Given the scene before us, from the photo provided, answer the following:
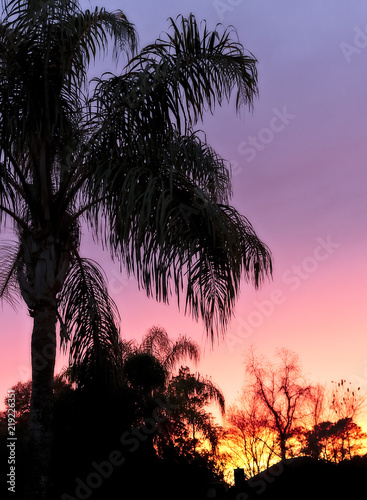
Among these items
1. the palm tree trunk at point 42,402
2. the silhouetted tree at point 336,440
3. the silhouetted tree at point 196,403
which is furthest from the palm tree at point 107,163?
the silhouetted tree at point 336,440

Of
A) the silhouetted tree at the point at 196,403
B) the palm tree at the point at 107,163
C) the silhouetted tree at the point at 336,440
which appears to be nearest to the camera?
the palm tree at the point at 107,163

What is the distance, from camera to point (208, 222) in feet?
21.8

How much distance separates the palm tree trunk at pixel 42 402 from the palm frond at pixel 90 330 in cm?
156

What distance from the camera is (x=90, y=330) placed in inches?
384

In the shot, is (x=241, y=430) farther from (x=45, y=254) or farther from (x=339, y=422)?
(x=45, y=254)

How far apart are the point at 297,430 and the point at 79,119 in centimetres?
3058

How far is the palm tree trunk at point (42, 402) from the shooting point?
24.2 feet

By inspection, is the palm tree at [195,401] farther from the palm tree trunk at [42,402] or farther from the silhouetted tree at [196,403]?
the palm tree trunk at [42,402]

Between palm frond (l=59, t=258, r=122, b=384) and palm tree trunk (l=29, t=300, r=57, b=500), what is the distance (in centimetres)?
156

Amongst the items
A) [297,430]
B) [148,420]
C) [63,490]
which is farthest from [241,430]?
[63,490]

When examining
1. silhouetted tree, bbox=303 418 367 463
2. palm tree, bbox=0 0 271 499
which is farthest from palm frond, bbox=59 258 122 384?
silhouetted tree, bbox=303 418 367 463

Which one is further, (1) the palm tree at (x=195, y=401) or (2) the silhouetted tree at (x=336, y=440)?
(2) the silhouetted tree at (x=336, y=440)

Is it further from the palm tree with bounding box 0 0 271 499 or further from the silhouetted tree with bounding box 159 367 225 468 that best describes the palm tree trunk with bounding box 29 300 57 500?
the silhouetted tree with bounding box 159 367 225 468

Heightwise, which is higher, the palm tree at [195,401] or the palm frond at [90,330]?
the palm tree at [195,401]
